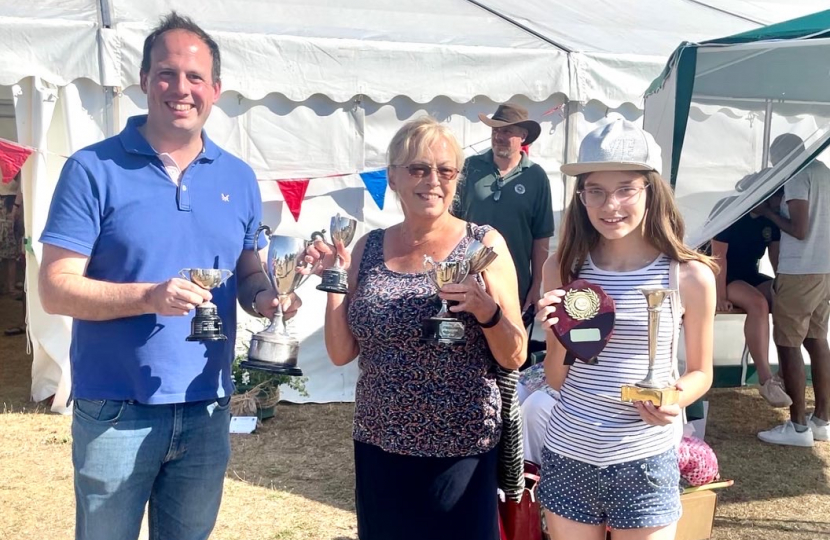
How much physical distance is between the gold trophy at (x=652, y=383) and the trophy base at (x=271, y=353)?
37.4 inches

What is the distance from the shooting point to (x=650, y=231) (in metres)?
2.10

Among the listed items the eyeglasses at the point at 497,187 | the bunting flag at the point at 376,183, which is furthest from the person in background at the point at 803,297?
the bunting flag at the point at 376,183

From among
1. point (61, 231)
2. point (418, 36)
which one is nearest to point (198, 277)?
point (61, 231)

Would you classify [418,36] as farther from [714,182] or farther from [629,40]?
[714,182]

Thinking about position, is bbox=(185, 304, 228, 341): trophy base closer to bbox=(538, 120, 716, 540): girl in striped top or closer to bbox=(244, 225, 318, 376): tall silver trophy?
bbox=(244, 225, 318, 376): tall silver trophy

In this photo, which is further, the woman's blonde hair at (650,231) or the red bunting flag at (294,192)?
the red bunting flag at (294,192)

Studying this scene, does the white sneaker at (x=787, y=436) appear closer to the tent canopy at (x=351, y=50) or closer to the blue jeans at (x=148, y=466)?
the tent canopy at (x=351, y=50)

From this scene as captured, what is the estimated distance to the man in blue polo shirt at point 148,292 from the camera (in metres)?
1.93

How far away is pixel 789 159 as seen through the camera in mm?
4016

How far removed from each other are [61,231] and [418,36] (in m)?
4.53

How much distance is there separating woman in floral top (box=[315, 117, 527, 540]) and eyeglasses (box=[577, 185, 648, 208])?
0.28 m

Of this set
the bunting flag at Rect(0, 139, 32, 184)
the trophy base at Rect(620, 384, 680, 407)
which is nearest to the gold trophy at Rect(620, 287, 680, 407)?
the trophy base at Rect(620, 384, 680, 407)

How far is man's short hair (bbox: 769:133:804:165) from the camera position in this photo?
13.3ft

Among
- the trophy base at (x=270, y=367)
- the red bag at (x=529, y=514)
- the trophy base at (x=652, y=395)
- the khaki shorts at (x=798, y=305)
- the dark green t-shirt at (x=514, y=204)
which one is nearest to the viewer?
the trophy base at (x=652, y=395)
